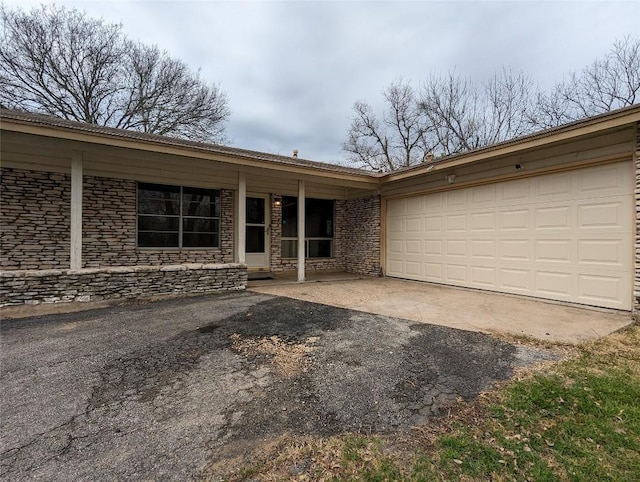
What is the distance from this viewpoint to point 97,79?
44.6 ft

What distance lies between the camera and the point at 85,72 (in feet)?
44.0

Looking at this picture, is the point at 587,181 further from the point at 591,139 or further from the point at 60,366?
the point at 60,366

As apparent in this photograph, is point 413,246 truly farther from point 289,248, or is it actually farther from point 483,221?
point 289,248

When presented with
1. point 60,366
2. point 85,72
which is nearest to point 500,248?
point 60,366

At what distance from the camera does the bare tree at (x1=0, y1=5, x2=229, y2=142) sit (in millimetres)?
12070

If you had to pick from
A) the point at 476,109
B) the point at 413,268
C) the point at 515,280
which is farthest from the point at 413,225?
the point at 476,109

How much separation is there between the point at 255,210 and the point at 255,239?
33.0 inches

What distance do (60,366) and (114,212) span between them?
549 centimetres

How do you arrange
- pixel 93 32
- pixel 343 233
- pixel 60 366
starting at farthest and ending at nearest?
Answer: 1. pixel 93 32
2. pixel 343 233
3. pixel 60 366

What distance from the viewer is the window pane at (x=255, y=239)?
9224mm

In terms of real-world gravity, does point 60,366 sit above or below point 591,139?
below

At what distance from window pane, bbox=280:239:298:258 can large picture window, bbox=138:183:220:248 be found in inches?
77.1

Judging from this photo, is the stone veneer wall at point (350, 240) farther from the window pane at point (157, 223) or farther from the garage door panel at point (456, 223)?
the window pane at point (157, 223)

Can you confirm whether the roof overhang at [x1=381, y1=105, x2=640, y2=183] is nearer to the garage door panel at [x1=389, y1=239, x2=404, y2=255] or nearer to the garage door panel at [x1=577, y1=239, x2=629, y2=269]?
the garage door panel at [x1=577, y1=239, x2=629, y2=269]
